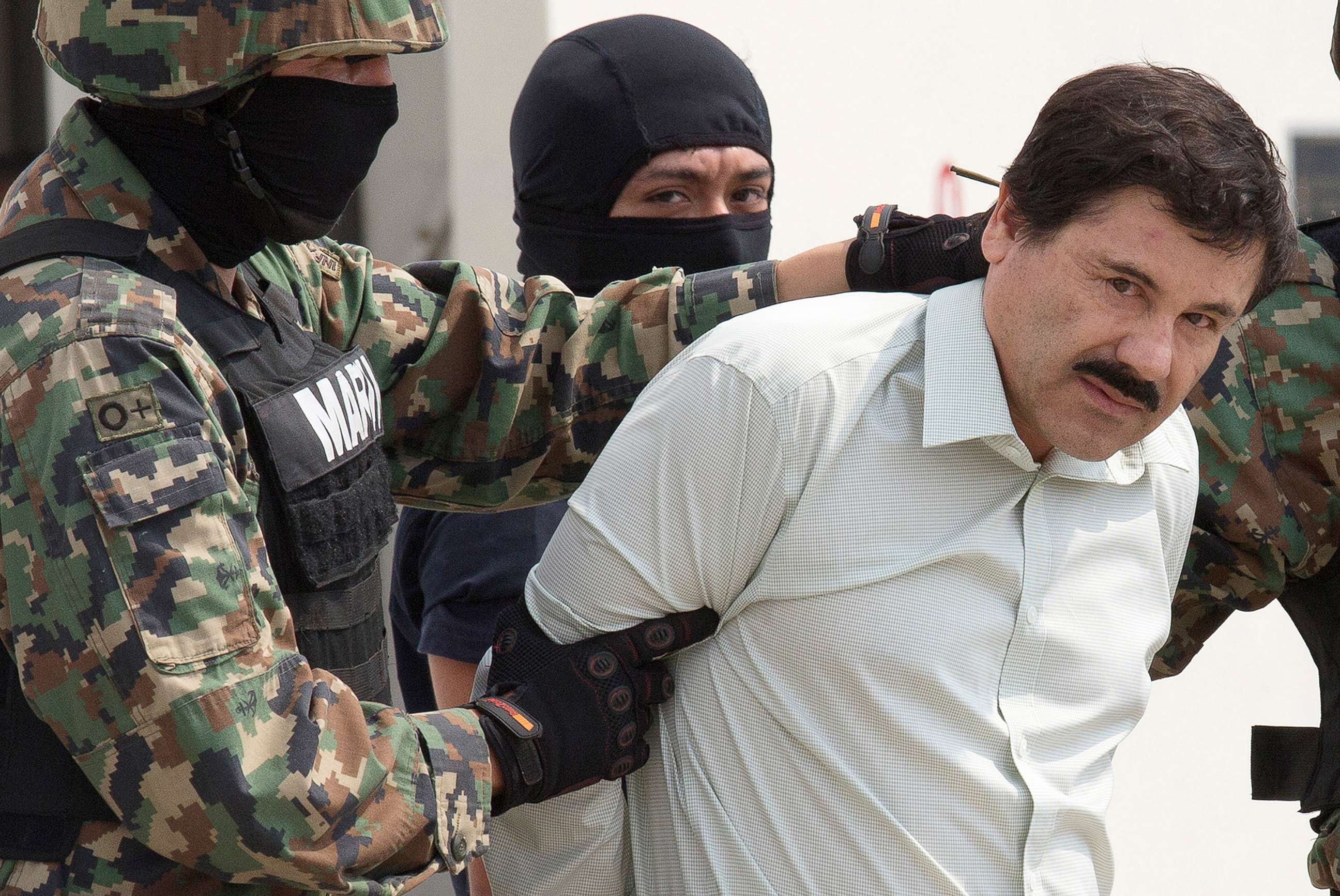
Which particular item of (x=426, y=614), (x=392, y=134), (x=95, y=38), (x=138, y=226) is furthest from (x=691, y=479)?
(x=392, y=134)

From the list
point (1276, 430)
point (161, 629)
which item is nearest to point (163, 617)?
point (161, 629)

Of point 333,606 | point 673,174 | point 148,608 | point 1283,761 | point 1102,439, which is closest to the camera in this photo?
point 148,608

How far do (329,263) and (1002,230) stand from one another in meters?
0.96

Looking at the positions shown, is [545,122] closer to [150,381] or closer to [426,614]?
[426,614]

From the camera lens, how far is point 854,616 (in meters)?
1.66

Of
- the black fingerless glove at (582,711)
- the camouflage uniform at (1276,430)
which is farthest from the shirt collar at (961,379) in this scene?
the camouflage uniform at (1276,430)

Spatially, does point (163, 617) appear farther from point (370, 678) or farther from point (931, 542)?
point (931, 542)

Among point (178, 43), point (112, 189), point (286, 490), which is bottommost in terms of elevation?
point (286, 490)

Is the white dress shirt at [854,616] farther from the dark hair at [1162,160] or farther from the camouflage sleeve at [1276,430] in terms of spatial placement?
the camouflage sleeve at [1276,430]

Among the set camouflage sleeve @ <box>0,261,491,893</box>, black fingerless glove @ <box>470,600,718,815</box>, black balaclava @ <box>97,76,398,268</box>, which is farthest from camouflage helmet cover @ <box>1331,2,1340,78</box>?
camouflage sleeve @ <box>0,261,491,893</box>

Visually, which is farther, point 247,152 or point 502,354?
point 502,354

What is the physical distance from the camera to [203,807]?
150 cm

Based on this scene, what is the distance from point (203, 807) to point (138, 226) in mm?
672

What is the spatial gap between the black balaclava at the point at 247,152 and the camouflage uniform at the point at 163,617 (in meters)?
0.04
